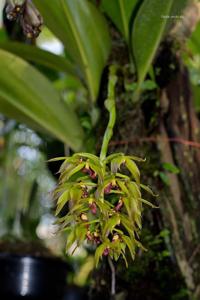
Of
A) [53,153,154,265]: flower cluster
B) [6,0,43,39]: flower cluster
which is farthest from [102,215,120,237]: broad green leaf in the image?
[6,0,43,39]: flower cluster

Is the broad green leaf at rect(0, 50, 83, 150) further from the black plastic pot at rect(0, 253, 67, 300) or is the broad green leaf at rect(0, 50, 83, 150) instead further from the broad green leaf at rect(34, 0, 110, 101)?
the black plastic pot at rect(0, 253, 67, 300)

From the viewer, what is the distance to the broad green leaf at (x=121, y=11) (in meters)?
1.19

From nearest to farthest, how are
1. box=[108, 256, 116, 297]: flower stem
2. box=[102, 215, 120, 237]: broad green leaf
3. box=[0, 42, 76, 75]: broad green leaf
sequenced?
1. box=[102, 215, 120, 237]: broad green leaf
2. box=[108, 256, 116, 297]: flower stem
3. box=[0, 42, 76, 75]: broad green leaf

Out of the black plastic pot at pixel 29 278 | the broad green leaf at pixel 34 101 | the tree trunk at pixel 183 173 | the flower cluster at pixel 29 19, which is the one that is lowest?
the black plastic pot at pixel 29 278

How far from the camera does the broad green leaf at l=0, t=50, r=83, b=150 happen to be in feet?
3.84

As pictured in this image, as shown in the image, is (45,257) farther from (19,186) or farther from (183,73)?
(183,73)

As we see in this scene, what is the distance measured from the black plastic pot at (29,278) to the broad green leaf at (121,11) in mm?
794

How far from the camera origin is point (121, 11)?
1.21 metres

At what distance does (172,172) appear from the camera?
3.74 ft

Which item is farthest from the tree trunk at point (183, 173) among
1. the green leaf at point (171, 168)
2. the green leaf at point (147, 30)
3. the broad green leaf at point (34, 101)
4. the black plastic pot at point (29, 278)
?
the black plastic pot at point (29, 278)

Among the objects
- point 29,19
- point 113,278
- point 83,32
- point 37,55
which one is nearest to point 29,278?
point 113,278

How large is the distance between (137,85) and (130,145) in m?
0.17

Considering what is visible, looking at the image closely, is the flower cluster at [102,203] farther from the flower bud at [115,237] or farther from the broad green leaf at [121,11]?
the broad green leaf at [121,11]

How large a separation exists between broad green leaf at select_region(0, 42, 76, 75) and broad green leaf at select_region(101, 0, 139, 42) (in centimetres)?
17
